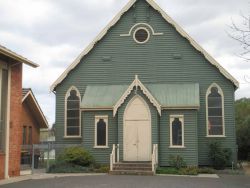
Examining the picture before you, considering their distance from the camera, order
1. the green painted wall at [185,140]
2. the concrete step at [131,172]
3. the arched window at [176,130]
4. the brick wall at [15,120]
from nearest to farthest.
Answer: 1. the brick wall at [15,120]
2. the concrete step at [131,172]
3. the green painted wall at [185,140]
4. the arched window at [176,130]

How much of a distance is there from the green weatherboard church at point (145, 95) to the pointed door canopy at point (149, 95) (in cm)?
6

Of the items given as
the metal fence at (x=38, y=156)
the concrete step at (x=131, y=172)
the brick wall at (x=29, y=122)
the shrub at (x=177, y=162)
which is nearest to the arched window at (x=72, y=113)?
the metal fence at (x=38, y=156)

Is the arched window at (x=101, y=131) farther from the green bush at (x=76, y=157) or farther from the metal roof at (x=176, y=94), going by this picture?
the metal roof at (x=176, y=94)

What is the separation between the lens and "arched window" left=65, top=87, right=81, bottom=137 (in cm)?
2945

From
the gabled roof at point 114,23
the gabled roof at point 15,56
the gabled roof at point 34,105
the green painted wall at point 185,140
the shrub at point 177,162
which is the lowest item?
the shrub at point 177,162

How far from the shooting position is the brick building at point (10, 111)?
65.1 ft

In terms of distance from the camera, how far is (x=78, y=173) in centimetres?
2425

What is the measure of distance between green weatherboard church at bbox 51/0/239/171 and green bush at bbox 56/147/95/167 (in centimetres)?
119

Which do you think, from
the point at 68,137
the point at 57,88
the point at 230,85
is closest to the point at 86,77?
the point at 57,88

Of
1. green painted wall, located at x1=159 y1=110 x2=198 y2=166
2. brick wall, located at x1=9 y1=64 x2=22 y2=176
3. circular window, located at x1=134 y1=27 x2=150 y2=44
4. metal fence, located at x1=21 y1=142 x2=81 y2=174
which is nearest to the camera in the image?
brick wall, located at x1=9 y1=64 x2=22 y2=176

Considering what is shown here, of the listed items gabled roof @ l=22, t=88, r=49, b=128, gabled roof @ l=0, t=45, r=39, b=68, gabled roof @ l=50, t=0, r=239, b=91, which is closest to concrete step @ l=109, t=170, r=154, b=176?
gabled roof @ l=0, t=45, r=39, b=68

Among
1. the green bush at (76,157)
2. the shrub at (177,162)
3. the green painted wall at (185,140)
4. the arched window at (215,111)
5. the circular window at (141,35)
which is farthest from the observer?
the circular window at (141,35)

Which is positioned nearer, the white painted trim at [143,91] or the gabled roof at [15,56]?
the gabled roof at [15,56]

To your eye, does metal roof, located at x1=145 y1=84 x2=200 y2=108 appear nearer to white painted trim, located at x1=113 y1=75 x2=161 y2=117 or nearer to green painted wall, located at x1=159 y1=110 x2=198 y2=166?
green painted wall, located at x1=159 y1=110 x2=198 y2=166
